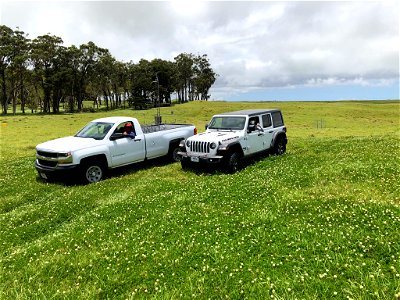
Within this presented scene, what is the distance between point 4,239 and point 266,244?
633cm

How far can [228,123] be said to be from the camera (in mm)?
14812

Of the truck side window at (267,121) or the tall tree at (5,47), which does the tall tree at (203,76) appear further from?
the truck side window at (267,121)

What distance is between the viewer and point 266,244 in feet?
21.6

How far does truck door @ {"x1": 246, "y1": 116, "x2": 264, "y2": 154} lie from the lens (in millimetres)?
14264

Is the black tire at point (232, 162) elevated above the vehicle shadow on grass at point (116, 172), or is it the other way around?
the black tire at point (232, 162)

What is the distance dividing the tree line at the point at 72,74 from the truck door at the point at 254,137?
158 ft

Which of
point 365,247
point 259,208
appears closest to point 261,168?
point 259,208

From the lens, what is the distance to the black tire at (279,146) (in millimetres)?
16231

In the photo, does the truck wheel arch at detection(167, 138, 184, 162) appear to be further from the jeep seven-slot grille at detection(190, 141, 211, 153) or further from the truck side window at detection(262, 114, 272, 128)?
the truck side window at detection(262, 114, 272, 128)

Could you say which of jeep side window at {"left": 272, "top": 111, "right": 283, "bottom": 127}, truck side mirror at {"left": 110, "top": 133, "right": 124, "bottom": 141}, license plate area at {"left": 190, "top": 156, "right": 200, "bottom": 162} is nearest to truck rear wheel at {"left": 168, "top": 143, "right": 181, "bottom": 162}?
license plate area at {"left": 190, "top": 156, "right": 200, "bottom": 162}

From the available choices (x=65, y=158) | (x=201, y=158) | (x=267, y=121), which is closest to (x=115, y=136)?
(x=65, y=158)

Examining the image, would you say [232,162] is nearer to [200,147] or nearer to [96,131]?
[200,147]

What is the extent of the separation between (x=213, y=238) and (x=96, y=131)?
8.82 m

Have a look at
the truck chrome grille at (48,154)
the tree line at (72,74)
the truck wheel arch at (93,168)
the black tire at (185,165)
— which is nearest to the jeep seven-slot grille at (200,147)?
the black tire at (185,165)
